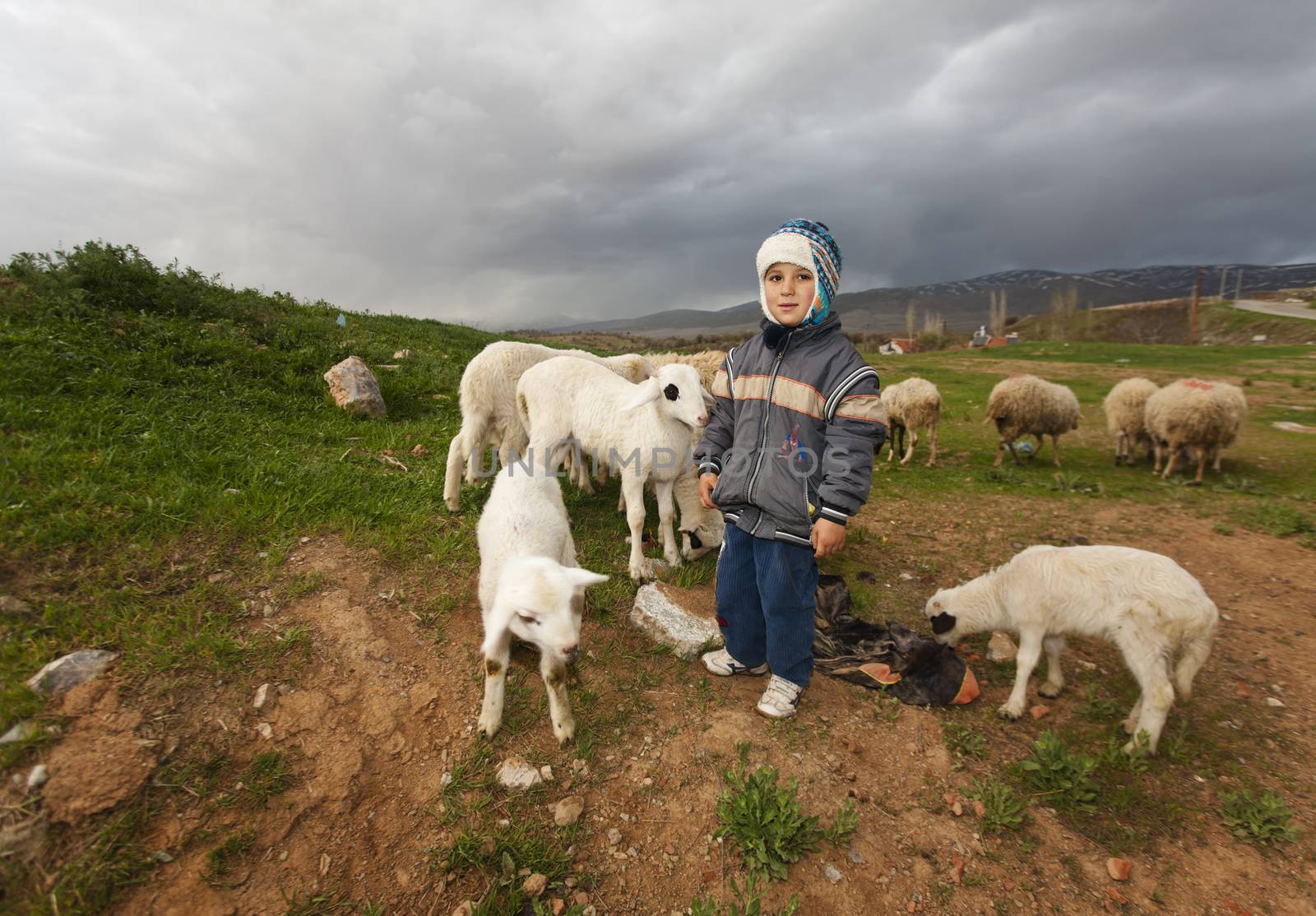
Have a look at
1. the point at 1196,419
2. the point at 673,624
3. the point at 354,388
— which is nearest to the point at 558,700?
the point at 673,624

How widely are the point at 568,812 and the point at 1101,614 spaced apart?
12.4 feet

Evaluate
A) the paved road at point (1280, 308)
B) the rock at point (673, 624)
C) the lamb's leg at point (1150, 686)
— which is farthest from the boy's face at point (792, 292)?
the paved road at point (1280, 308)

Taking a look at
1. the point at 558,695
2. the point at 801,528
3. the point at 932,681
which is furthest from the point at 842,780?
the point at 558,695

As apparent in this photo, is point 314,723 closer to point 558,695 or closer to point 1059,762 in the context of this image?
point 558,695

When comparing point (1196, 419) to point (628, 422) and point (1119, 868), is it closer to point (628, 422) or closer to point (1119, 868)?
point (1119, 868)

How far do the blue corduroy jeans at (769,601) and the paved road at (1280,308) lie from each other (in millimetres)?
61186

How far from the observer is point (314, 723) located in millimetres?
2891

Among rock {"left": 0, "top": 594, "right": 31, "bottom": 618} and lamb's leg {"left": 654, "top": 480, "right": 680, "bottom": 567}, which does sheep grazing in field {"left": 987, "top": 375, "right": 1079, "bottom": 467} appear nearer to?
lamb's leg {"left": 654, "top": 480, "right": 680, "bottom": 567}

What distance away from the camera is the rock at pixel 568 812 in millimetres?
2715

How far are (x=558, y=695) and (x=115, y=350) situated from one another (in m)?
6.25

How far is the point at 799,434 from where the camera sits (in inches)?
127

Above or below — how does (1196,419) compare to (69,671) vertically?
below

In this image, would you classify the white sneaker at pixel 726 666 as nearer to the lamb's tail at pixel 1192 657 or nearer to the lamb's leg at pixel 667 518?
the lamb's leg at pixel 667 518

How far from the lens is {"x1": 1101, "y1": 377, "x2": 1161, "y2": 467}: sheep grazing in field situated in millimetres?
11133
